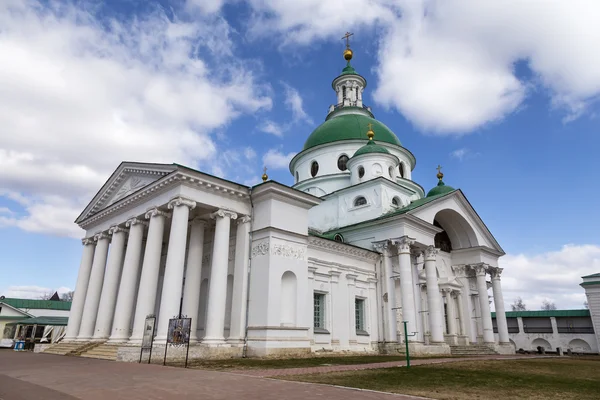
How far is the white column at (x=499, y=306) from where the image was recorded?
31.4 m

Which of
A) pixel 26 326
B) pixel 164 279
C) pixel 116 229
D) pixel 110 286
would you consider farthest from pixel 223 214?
pixel 26 326

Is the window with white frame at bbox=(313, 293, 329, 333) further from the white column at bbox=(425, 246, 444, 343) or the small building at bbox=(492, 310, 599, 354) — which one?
the small building at bbox=(492, 310, 599, 354)

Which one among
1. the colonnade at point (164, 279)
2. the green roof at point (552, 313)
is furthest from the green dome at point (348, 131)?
the green roof at point (552, 313)

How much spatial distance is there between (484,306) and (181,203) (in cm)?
2442

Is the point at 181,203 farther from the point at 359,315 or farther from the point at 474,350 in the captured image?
the point at 474,350

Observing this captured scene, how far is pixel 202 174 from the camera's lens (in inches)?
742

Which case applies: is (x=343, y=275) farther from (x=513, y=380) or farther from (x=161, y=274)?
(x=513, y=380)

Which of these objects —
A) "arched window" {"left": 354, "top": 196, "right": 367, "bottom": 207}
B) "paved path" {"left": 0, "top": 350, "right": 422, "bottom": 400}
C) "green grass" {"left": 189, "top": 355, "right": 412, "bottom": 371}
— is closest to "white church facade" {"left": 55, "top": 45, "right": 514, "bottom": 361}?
"arched window" {"left": 354, "top": 196, "right": 367, "bottom": 207}

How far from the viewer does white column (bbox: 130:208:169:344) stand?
17.5m

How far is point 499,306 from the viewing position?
32.5 m

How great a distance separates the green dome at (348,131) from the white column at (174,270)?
62.4ft

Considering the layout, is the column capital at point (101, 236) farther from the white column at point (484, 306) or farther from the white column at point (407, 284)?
the white column at point (484, 306)

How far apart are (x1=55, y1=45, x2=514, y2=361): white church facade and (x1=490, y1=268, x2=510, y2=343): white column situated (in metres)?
0.12

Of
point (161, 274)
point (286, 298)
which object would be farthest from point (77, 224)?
point (286, 298)
